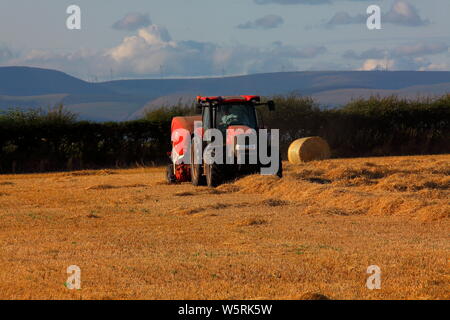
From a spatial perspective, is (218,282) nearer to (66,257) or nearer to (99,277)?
(99,277)

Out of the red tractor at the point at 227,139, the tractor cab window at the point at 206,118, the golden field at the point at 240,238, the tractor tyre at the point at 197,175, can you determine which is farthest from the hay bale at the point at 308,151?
the tractor cab window at the point at 206,118

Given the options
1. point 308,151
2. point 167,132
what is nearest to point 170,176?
point 308,151

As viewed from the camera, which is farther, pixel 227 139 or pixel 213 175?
pixel 213 175

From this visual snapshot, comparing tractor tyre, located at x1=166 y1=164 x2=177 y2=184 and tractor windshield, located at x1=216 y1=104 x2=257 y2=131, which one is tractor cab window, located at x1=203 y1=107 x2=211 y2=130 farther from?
tractor tyre, located at x1=166 y1=164 x2=177 y2=184

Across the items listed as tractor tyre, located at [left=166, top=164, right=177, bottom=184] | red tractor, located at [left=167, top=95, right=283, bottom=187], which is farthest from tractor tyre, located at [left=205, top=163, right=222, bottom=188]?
tractor tyre, located at [left=166, top=164, right=177, bottom=184]

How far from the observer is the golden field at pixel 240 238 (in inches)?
337

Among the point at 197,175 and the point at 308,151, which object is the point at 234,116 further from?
the point at 308,151

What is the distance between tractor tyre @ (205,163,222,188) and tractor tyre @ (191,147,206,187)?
527mm

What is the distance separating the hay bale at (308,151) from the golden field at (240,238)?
8.12 metres

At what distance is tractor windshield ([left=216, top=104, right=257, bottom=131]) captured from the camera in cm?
2020

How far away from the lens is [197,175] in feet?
69.4

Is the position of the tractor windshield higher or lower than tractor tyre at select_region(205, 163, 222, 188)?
higher

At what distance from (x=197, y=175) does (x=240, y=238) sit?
9.05m
